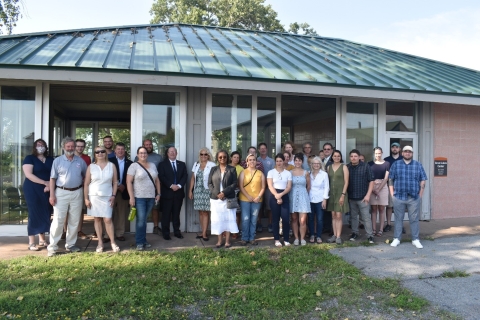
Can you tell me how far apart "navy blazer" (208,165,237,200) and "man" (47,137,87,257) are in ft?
7.02

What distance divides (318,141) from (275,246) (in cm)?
392

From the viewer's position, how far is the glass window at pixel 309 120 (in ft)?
28.7

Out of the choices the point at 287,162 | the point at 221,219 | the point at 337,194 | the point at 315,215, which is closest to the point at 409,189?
the point at 337,194

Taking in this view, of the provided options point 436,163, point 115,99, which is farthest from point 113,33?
point 436,163

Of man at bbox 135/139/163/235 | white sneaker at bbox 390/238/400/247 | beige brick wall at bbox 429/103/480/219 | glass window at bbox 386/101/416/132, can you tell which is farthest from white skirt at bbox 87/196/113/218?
beige brick wall at bbox 429/103/480/219

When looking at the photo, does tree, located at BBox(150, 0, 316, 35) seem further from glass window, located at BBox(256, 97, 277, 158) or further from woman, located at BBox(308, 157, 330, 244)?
woman, located at BBox(308, 157, 330, 244)

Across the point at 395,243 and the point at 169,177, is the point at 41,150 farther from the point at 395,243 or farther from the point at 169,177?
the point at 395,243

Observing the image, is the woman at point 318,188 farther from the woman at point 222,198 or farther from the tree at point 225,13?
the tree at point 225,13

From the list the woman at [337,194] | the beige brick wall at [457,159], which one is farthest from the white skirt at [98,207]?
the beige brick wall at [457,159]

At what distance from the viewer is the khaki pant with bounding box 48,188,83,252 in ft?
18.9

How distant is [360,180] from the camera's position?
6676 mm

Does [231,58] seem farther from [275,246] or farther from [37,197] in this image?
[37,197]

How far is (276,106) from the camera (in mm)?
8273

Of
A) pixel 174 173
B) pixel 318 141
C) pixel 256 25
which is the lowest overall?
pixel 174 173
